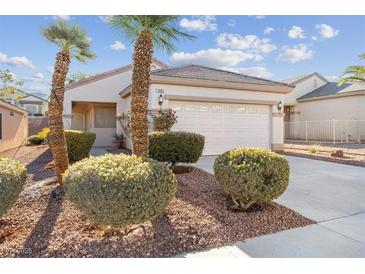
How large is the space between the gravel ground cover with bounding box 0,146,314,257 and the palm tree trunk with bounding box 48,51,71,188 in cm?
74

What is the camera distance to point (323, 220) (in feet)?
15.0

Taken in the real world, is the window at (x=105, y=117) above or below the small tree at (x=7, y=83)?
below

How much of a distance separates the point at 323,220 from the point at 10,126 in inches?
671

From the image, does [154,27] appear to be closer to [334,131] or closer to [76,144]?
[76,144]

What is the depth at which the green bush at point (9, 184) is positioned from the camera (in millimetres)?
3753

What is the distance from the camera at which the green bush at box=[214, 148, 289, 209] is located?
4.44 metres

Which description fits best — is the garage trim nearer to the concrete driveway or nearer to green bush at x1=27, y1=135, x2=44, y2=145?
the concrete driveway

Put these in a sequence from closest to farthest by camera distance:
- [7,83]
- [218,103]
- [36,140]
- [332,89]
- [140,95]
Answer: [140,95]
[218,103]
[36,140]
[332,89]
[7,83]

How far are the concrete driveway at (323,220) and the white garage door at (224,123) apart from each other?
4.25m

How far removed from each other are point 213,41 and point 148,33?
21.2ft

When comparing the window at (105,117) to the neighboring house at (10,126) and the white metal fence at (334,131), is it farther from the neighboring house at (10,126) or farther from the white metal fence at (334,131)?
the white metal fence at (334,131)

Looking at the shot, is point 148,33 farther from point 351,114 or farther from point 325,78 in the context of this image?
point 325,78

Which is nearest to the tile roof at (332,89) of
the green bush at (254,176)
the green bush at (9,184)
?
the green bush at (254,176)

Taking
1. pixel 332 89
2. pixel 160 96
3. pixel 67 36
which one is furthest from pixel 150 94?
pixel 332 89
